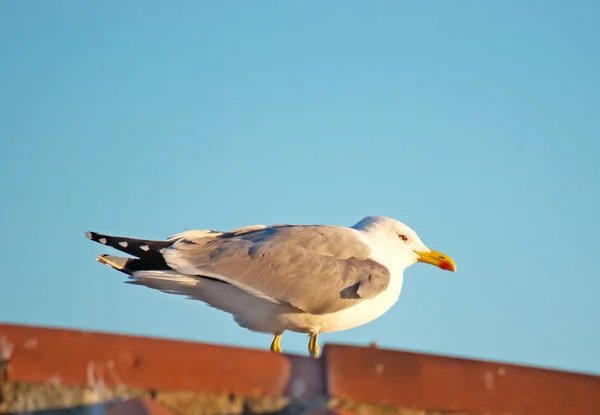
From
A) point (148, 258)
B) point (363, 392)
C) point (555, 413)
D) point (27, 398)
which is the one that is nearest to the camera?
point (27, 398)

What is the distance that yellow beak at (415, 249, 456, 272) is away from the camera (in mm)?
9359

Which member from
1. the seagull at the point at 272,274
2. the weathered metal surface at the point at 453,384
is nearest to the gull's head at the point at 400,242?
the seagull at the point at 272,274

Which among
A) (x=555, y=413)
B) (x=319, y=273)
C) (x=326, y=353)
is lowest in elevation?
(x=555, y=413)

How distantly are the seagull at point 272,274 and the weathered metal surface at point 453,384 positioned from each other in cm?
289

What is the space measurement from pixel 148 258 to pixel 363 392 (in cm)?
363

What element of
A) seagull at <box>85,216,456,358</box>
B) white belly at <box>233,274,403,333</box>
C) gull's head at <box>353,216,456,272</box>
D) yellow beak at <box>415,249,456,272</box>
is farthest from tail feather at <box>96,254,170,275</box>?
yellow beak at <box>415,249,456,272</box>

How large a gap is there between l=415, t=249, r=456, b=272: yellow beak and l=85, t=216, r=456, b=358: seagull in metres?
1.16

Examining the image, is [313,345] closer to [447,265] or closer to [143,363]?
[447,265]

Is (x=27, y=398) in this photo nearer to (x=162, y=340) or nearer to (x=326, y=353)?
(x=162, y=340)

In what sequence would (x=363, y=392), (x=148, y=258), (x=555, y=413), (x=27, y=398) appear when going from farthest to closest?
1. (x=148, y=258)
2. (x=555, y=413)
3. (x=363, y=392)
4. (x=27, y=398)

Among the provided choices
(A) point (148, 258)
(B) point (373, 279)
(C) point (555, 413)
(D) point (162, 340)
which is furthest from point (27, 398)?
(B) point (373, 279)

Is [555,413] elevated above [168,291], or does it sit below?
below

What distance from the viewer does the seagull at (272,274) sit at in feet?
25.6

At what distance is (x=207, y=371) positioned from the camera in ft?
14.6
